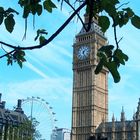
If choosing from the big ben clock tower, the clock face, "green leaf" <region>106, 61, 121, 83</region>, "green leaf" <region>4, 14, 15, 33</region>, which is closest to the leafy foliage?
"green leaf" <region>4, 14, 15, 33</region>

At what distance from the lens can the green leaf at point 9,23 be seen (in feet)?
12.4

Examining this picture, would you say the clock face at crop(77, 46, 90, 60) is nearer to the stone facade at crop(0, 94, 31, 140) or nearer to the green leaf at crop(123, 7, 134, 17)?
the stone facade at crop(0, 94, 31, 140)

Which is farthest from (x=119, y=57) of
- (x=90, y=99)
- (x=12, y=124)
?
(x=90, y=99)

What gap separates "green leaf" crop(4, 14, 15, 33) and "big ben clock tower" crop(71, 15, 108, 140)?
104m

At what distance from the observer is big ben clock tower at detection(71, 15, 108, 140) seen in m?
109

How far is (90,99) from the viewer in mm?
110625

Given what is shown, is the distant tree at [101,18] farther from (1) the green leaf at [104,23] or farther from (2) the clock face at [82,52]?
(2) the clock face at [82,52]

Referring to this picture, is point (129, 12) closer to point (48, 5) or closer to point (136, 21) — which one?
point (136, 21)

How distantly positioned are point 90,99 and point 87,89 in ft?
9.61

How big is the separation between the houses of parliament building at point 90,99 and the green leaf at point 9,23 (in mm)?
100432

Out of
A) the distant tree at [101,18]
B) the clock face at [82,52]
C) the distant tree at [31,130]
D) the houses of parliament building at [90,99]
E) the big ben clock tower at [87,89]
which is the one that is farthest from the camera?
the clock face at [82,52]

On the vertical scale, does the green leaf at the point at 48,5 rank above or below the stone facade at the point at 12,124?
below

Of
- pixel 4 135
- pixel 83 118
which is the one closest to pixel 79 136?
pixel 83 118

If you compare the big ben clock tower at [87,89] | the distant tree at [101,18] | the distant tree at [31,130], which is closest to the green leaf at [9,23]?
the distant tree at [101,18]
